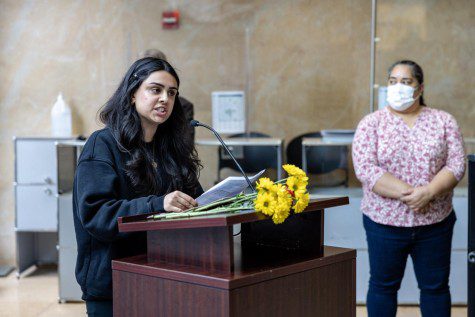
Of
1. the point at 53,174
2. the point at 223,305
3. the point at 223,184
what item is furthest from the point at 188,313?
the point at 53,174

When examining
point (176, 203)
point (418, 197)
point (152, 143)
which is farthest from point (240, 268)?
point (418, 197)

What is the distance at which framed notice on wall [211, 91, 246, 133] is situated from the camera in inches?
214

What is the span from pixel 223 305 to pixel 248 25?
418cm

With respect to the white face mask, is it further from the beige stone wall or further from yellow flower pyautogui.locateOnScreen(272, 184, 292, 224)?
the beige stone wall

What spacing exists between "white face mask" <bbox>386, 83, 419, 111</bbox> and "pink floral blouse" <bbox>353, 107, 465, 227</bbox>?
61 millimetres

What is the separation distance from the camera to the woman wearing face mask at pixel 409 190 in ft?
11.2

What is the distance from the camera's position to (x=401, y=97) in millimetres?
3506

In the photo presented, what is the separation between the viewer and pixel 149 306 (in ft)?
6.31

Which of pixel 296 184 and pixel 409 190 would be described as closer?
pixel 296 184

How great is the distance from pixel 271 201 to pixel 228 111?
362 cm

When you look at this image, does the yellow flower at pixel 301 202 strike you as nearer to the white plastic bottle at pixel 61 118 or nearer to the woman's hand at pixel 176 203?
the woman's hand at pixel 176 203

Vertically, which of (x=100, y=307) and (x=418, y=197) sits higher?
(x=418, y=197)

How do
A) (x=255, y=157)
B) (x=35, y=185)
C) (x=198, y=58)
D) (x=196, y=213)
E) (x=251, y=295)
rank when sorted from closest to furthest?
(x=251, y=295)
(x=196, y=213)
(x=255, y=157)
(x=35, y=185)
(x=198, y=58)

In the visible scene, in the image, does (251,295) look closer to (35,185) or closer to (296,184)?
(296,184)
